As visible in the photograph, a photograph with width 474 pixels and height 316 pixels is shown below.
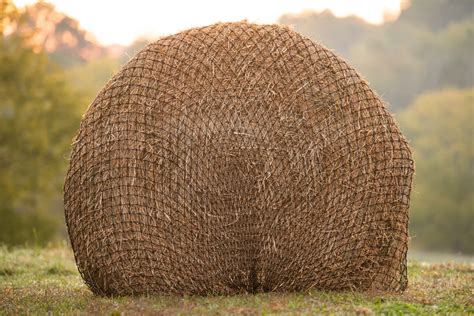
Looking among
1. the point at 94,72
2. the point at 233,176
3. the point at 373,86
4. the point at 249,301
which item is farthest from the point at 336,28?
the point at 249,301

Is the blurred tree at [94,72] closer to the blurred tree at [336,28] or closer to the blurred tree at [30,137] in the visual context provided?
the blurred tree at [336,28]

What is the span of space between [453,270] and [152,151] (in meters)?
5.77

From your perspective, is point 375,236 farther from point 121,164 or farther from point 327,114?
point 121,164

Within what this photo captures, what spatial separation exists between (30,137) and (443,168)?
2381 centimetres

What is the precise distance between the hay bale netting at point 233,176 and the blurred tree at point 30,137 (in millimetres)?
23308

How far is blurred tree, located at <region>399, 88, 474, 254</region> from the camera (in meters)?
43.9

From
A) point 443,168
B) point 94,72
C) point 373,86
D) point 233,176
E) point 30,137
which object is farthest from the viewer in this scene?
point 94,72

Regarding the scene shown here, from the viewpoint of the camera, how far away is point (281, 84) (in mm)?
9430

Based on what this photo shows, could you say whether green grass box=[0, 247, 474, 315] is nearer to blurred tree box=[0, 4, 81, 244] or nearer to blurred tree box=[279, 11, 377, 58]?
blurred tree box=[0, 4, 81, 244]

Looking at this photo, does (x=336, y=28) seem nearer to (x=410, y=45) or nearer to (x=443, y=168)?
(x=410, y=45)

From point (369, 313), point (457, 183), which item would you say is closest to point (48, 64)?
point (457, 183)

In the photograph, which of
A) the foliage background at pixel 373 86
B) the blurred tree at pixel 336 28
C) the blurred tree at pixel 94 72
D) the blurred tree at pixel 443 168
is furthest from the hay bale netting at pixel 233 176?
the blurred tree at pixel 94 72

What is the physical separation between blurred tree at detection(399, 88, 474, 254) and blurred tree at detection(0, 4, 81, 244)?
1812 centimetres

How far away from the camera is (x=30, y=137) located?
33.4m
